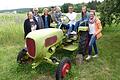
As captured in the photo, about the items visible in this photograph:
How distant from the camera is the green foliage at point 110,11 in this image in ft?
44.2

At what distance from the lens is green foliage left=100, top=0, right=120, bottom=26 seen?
1348 cm

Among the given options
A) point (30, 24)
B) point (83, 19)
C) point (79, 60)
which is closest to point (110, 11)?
A: point (83, 19)

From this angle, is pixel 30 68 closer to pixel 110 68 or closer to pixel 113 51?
pixel 110 68

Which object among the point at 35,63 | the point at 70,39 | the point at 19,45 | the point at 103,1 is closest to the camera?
the point at 35,63

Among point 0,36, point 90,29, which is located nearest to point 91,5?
point 0,36

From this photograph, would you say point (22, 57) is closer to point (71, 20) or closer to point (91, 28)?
point (71, 20)

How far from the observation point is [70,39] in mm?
9484

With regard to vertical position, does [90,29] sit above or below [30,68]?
above

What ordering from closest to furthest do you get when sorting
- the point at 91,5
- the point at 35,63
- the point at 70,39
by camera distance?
the point at 35,63, the point at 70,39, the point at 91,5

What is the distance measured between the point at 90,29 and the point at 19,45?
424 centimetres

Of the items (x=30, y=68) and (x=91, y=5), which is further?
(x=91, y=5)

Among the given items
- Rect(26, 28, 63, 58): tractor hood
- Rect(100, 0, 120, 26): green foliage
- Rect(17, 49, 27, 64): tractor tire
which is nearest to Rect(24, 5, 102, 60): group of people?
Rect(17, 49, 27, 64): tractor tire

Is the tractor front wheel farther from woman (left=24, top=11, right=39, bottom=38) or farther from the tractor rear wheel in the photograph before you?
the tractor rear wheel

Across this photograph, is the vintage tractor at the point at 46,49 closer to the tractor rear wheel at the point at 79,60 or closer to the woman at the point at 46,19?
the tractor rear wheel at the point at 79,60
